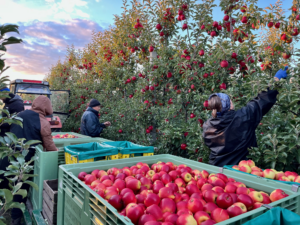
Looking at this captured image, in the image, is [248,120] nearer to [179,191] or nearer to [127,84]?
[179,191]

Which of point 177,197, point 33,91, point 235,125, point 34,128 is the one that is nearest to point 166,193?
point 177,197

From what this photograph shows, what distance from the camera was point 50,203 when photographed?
225 cm

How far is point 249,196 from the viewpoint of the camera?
1.40m

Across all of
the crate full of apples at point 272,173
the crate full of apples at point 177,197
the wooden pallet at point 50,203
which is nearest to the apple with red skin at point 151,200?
the crate full of apples at point 177,197

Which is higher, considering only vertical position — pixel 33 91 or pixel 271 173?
pixel 33 91

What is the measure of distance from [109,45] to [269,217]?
8754 mm

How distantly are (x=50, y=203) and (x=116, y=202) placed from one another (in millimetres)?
1234

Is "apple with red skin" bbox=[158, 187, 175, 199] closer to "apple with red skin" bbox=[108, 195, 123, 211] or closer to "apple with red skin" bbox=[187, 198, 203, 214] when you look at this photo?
"apple with red skin" bbox=[187, 198, 203, 214]

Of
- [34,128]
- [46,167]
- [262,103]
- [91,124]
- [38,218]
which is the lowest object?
[38,218]

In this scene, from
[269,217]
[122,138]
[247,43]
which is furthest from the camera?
[122,138]

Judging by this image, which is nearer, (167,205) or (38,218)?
(167,205)

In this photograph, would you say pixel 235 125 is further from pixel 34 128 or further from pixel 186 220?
pixel 34 128

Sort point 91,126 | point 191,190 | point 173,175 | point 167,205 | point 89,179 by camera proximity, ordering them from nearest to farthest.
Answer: point 167,205, point 191,190, point 89,179, point 173,175, point 91,126

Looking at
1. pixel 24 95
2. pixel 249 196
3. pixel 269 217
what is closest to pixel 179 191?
pixel 249 196
